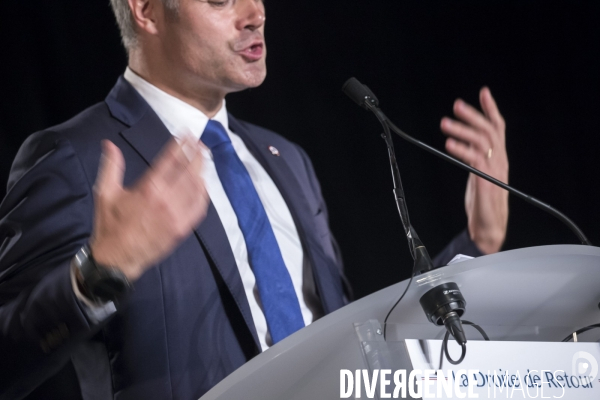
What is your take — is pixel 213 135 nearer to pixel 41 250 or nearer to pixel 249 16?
pixel 249 16

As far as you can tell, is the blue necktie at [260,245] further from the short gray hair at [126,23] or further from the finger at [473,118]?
the finger at [473,118]

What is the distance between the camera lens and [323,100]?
2.15m

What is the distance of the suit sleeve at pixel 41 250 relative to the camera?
3.13 feet

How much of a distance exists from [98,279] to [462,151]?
0.83 m

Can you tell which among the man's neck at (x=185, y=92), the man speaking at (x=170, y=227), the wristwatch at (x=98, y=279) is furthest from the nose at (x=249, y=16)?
the wristwatch at (x=98, y=279)

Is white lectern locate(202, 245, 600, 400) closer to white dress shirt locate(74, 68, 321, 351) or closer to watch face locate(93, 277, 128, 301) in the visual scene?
watch face locate(93, 277, 128, 301)

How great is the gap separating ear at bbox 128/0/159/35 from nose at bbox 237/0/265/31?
0.23 m

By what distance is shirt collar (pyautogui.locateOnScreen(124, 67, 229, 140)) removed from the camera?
156cm

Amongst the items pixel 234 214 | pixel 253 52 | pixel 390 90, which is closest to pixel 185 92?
pixel 253 52

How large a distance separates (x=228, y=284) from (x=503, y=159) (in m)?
0.69

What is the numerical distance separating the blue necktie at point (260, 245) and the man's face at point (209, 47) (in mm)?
162

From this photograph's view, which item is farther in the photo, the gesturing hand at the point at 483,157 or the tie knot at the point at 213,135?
the tie knot at the point at 213,135

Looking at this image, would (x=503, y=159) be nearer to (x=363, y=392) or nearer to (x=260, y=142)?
(x=260, y=142)

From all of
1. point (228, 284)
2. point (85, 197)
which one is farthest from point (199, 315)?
point (85, 197)
